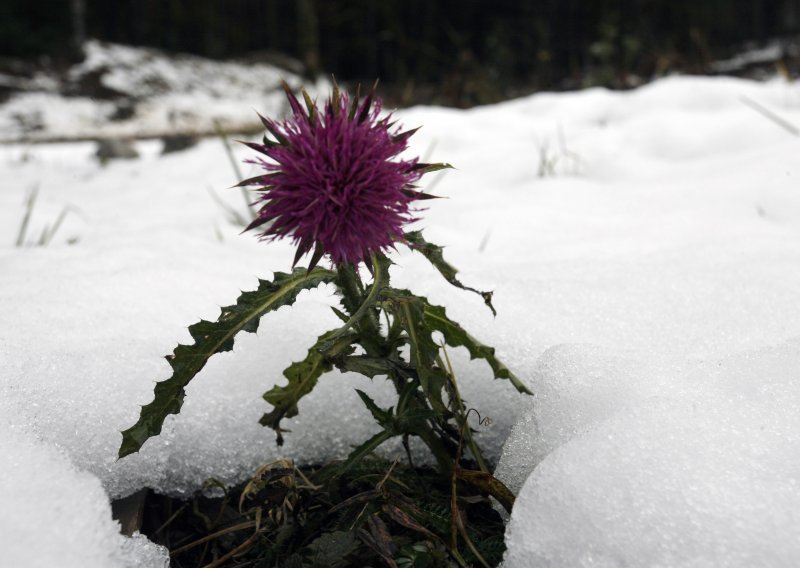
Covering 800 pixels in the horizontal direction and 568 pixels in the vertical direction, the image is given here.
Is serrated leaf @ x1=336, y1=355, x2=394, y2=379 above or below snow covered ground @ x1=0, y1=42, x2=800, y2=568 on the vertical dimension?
above

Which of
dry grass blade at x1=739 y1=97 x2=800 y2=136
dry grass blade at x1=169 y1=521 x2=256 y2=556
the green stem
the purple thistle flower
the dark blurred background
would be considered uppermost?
the dark blurred background

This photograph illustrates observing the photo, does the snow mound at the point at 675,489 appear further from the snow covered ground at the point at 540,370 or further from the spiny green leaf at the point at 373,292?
the spiny green leaf at the point at 373,292

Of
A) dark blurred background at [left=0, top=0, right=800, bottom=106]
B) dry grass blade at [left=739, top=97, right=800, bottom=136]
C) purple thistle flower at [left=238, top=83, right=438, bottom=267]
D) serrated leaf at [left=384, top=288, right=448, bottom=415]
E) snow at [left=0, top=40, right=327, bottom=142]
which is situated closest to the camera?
purple thistle flower at [left=238, top=83, right=438, bottom=267]

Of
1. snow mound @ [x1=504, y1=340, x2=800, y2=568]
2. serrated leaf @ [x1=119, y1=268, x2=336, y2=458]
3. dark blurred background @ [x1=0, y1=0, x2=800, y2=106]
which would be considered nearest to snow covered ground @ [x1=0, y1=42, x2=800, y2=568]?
snow mound @ [x1=504, y1=340, x2=800, y2=568]

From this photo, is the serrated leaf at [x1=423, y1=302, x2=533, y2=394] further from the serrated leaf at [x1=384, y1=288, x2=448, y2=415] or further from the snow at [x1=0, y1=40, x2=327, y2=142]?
the snow at [x1=0, y1=40, x2=327, y2=142]

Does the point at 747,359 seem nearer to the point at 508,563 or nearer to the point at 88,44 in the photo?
the point at 508,563

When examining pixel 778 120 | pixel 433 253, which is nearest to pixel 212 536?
pixel 433 253

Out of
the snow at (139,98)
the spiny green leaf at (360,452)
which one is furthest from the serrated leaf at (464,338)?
the snow at (139,98)
